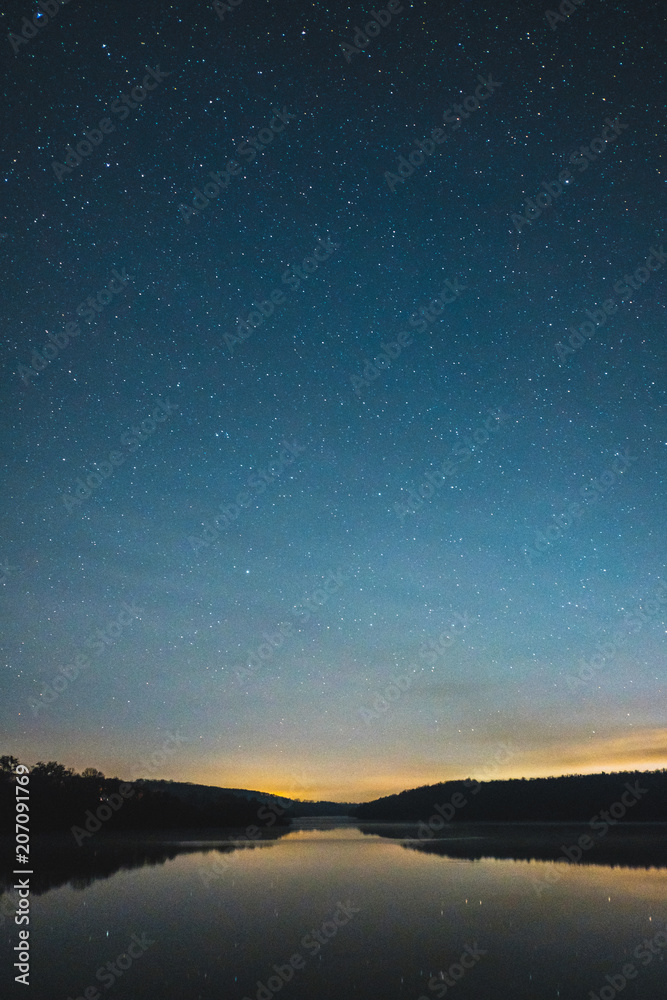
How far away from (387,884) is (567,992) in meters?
16.1

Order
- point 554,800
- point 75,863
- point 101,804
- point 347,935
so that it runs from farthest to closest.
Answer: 1. point 554,800
2. point 101,804
3. point 75,863
4. point 347,935

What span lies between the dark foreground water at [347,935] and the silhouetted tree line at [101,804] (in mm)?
50516

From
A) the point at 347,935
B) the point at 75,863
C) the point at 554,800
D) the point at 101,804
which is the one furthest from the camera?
the point at 554,800

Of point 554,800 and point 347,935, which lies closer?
point 347,935

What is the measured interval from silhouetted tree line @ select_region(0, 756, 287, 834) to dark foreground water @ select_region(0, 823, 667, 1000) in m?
50.5

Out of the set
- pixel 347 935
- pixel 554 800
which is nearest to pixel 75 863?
pixel 347 935

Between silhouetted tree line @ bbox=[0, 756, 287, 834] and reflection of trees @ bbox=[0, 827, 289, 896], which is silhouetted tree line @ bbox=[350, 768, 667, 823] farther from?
reflection of trees @ bbox=[0, 827, 289, 896]

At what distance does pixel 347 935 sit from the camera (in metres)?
15.4

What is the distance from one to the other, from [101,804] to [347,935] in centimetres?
7763

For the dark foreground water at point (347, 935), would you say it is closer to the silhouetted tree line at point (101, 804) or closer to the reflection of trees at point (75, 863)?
the reflection of trees at point (75, 863)

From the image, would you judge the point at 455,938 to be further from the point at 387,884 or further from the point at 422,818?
the point at 422,818

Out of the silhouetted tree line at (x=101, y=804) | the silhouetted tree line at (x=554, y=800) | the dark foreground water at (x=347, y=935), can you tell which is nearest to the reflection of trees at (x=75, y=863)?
the dark foreground water at (x=347, y=935)

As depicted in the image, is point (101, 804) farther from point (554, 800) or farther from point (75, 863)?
point (554, 800)

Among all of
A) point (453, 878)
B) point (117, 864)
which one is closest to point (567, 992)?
point (453, 878)
